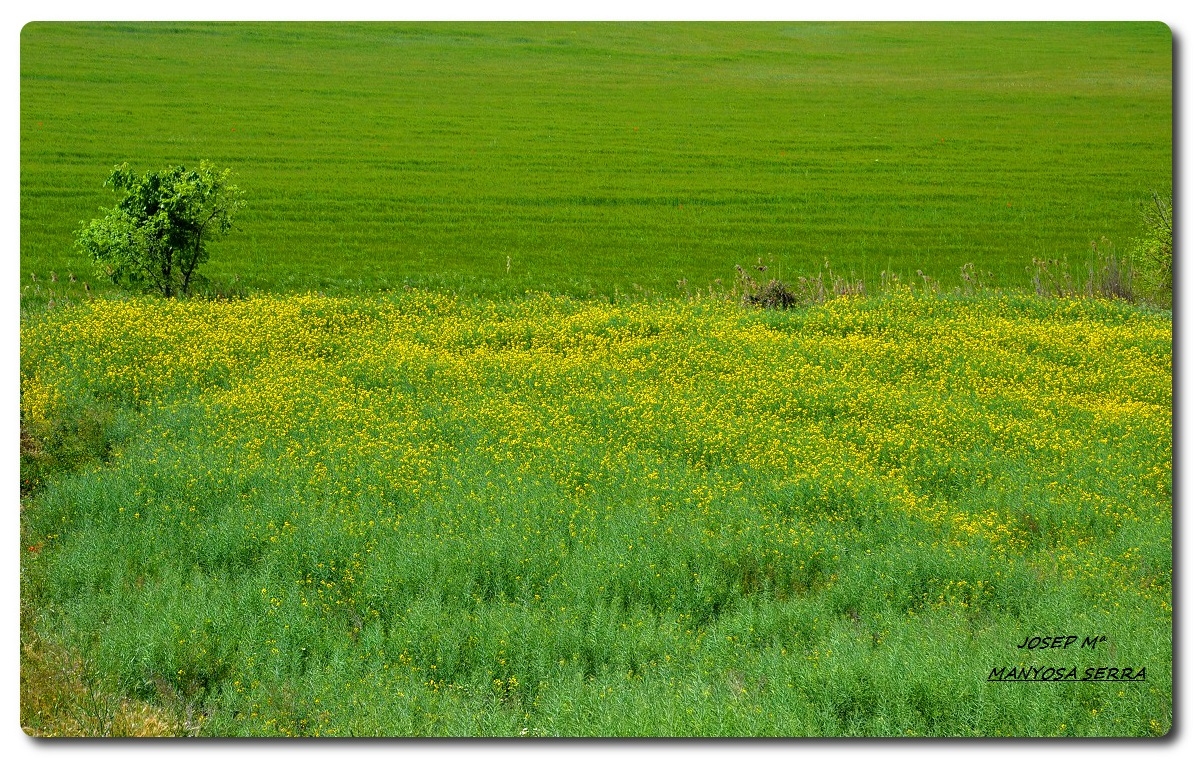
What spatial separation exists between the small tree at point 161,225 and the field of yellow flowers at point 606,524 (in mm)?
466

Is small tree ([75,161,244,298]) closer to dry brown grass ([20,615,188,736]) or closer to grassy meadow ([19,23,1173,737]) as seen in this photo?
grassy meadow ([19,23,1173,737])

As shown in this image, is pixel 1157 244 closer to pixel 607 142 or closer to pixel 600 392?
pixel 600 392

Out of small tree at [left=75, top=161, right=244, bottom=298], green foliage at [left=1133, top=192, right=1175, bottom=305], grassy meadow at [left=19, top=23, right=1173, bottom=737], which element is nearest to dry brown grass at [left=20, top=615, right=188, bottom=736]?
grassy meadow at [left=19, top=23, right=1173, bottom=737]

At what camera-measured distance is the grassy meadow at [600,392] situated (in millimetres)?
4617

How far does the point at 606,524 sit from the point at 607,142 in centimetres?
698

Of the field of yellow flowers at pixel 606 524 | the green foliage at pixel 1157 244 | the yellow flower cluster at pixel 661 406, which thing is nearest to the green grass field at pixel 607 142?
the green foliage at pixel 1157 244

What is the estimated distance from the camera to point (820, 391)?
779cm

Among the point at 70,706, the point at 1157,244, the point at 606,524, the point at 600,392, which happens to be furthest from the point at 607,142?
the point at 70,706

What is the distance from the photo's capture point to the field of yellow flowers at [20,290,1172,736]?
445 cm

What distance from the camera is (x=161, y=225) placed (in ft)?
30.7

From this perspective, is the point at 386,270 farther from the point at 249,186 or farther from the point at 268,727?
the point at 268,727

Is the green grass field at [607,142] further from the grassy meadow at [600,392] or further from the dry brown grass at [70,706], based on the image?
the dry brown grass at [70,706]

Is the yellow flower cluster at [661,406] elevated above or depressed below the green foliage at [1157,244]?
below

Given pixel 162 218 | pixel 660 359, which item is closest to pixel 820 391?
pixel 660 359
